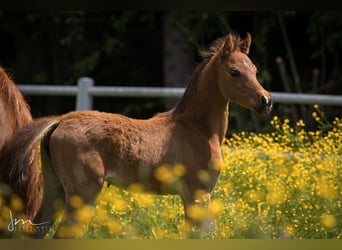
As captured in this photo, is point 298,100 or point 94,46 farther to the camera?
point 94,46

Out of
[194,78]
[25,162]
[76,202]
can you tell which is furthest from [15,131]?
[194,78]

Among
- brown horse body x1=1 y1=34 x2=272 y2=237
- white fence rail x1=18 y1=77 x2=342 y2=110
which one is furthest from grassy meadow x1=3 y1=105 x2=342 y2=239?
white fence rail x1=18 y1=77 x2=342 y2=110

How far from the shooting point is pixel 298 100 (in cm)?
843

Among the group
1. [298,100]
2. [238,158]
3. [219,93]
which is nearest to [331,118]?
[298,100]

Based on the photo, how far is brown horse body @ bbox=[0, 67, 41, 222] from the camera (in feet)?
17.2

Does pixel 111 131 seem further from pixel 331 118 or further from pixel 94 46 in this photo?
pixel 94 46

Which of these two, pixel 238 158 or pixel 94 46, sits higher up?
pixel 94 46

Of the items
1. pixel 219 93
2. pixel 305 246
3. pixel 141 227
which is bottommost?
pixel 141 227

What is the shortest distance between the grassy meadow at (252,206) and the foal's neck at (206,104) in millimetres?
473

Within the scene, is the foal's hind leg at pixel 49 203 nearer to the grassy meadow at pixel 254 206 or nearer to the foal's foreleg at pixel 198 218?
the grassy meadow at pixel 254 206

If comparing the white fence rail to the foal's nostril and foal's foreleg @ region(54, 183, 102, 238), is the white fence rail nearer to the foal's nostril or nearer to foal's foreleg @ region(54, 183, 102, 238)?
the foal's nostril

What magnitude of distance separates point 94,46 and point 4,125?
368 inches

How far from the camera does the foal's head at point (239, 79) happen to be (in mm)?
5344
